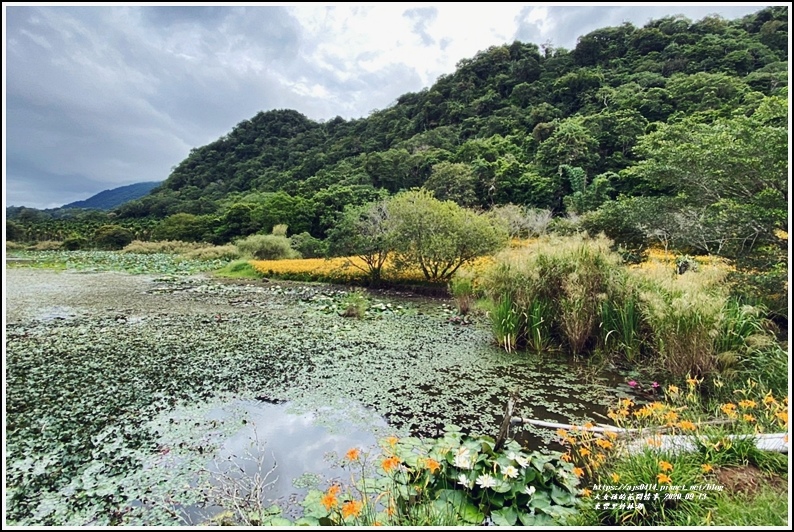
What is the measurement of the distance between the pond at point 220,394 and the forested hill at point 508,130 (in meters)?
10.4

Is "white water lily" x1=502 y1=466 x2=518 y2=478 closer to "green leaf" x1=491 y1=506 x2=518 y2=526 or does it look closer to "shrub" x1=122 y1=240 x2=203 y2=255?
A: "green leaf" x1=491 y1=506 x2=518 y2=526

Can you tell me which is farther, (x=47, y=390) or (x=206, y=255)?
(x=206, y=255)

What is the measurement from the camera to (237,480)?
280 cm

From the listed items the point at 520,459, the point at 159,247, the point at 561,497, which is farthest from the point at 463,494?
the point at 159,247

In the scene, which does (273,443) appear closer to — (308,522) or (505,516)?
(308,522)

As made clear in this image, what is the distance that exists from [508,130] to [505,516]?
46.8 m

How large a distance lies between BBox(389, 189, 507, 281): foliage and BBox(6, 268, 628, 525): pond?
185 inches

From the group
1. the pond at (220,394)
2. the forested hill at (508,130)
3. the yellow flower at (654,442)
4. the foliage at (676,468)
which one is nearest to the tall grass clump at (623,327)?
the pond at (220,394)

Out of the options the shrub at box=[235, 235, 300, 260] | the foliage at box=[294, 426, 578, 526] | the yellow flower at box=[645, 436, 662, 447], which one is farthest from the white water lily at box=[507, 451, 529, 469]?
the shrub at box=[235, 235, 300, 260]

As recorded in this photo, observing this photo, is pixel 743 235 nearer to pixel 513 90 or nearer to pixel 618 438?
pixel 618 438

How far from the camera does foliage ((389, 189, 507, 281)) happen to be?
41.6 ft

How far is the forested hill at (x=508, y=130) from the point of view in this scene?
29.8 meters

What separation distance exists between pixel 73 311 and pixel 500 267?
9633 millimetres

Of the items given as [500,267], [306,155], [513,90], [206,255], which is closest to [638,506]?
[500,267]
